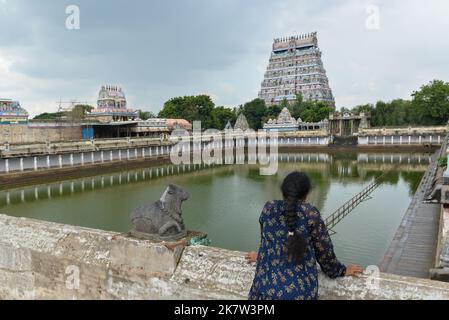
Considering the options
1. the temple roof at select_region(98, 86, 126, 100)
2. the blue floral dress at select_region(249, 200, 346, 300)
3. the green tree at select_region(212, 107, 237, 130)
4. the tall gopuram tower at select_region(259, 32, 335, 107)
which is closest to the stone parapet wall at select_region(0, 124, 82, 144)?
the temple roof at select_region(98, 86, 126, 100)

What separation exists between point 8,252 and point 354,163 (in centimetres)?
3207

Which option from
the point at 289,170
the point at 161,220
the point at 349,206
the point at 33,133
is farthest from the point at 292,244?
the point at 33,133

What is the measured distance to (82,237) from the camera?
3.70 m

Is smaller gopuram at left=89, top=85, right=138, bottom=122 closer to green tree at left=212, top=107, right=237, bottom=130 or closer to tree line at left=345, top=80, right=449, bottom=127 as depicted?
green tree at left=212, top=107, right=237, bottom=130

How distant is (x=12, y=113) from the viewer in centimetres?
3381

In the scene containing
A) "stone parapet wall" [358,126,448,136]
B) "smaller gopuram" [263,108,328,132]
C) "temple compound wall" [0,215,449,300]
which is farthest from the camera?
"smaller gopuram" [263,108,328,132]

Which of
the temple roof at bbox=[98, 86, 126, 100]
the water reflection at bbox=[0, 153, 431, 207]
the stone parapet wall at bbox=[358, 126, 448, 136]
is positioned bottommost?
the water reflection at bbox=[0, 153, 431, 207]

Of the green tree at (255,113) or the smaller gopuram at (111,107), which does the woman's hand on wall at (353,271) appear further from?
the green tree at (255,113)

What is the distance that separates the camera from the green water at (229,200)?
Result: 11516 mm

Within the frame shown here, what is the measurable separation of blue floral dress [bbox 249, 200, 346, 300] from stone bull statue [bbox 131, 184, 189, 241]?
3.87 ft

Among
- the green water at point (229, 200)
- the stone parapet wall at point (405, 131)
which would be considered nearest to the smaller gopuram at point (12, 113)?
the green water at point (229, 200)

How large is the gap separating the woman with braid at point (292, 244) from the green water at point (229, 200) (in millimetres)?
7761

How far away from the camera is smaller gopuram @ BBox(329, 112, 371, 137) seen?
162 feet

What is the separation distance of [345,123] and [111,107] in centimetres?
2991
